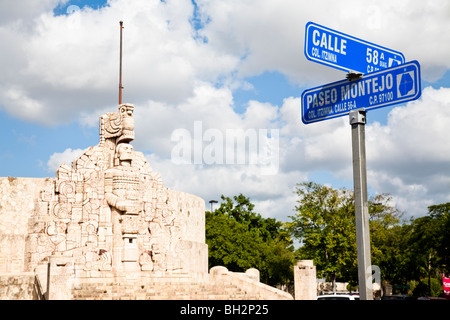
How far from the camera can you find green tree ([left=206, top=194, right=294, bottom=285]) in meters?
50.6

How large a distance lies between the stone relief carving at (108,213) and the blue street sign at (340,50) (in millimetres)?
21488

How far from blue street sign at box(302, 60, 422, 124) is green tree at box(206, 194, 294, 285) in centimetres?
3975

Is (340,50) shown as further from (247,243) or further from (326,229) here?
(247,243)

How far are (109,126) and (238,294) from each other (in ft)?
34.8

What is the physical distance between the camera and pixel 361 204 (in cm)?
577

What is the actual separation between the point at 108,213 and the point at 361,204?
22.5 m

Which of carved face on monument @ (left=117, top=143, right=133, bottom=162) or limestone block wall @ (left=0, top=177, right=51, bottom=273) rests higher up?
carved face on monument @ (left=117, top=143, right=133, bottom=162)

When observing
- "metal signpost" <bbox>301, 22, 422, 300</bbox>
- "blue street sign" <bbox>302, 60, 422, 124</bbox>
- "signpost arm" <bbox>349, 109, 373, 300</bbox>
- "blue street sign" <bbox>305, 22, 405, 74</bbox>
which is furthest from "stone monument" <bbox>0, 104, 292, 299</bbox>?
"signpost arm" <bbox>349, 109, 373, 300</bbox>

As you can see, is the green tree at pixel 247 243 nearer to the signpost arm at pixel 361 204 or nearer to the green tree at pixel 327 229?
the green tree at pixel 327 229

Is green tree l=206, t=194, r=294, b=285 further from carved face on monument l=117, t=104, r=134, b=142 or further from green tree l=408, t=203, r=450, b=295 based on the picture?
carved face on monument l=117, t=104, r=134, b=142

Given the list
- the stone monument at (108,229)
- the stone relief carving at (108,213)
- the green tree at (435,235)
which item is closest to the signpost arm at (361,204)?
the stone monument at (108,229)

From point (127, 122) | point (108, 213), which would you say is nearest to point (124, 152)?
point (127, 122)
